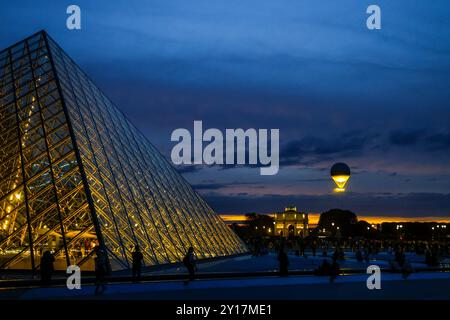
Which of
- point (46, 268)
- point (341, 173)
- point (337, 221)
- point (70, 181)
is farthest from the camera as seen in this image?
point (337, 221)

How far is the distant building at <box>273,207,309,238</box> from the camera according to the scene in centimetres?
15351

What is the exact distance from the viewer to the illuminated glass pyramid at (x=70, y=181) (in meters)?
16.5

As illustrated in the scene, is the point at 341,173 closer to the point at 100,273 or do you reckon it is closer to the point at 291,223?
the point at 100,273

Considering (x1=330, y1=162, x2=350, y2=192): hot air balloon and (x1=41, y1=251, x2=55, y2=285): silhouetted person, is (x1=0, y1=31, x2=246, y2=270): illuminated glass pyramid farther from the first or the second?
(x1=330, y1=162, x2=350, y2=192): hot air balloon

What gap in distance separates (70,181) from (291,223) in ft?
456

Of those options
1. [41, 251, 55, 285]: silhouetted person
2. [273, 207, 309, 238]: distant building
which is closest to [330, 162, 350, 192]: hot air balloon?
[41, 251, 55, 285]: silhouetted person

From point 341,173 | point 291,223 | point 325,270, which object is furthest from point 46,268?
point 291,223

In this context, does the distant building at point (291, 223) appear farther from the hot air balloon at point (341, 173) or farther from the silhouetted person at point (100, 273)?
the silhouetted person at point (100, 273)

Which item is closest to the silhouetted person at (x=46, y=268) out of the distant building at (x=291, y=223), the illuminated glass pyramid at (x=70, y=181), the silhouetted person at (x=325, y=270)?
the illuminated glass pyramid at (x=70, y=181)

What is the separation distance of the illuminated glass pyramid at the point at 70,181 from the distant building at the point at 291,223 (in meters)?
126

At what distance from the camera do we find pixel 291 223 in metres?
154

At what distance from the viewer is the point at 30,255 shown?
52.5 ft

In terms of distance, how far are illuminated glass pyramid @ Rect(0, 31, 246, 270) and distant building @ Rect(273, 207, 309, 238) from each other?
126 metres

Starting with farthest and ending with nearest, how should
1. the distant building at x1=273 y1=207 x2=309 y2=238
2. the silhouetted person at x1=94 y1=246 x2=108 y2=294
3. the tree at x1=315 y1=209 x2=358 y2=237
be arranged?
the distant building at x1=273 y1=207 x2=309 y2=238 → the tree at x1=315 y1=209 x2=358 y2=237 → the silhouetted person at x1=94 y1=246 x2=108 y2=294
